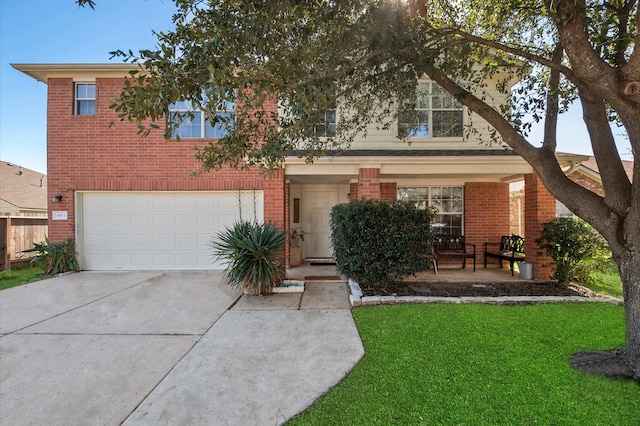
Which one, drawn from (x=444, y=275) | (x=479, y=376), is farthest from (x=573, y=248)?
(x=479, y=376)

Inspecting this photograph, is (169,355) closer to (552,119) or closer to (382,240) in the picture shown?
(382,240)

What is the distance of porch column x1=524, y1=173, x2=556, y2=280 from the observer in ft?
25.8

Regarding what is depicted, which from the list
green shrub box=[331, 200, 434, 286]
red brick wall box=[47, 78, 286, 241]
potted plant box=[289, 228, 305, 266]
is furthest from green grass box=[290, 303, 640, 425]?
red brick wall box=[47, 78, 286, 241]

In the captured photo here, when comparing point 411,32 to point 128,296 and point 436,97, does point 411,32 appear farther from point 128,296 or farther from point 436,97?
point 128,296

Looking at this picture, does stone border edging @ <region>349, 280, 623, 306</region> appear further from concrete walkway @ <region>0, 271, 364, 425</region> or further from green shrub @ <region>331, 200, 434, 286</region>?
green shrub @ <region>331, 200, 434, 286</region>

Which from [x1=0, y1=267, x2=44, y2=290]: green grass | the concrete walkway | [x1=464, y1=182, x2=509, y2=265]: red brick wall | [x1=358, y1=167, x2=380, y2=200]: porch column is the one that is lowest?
the concrete walkway

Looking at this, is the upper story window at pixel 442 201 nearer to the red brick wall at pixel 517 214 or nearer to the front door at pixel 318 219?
the front door at pixel 318 219

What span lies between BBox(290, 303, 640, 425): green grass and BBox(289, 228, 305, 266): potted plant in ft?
16.4

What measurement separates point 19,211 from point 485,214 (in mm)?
21369

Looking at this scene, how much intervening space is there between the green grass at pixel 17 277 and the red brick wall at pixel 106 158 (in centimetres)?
122

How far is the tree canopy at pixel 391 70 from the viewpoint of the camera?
3084 millimetres

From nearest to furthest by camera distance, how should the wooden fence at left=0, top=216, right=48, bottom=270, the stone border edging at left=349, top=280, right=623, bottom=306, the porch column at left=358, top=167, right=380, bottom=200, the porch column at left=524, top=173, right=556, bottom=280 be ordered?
the stone border edging at left=349, top=280, right=623, bottom=306 → the porch column at left=524, top=173, right=556, bottom=280 → the porch column at left=358, top=167, right=380, bottom=200 → the wooden fence at left=0, top=216, right=48, bottom=270

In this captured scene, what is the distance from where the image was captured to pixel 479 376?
3.36 metres

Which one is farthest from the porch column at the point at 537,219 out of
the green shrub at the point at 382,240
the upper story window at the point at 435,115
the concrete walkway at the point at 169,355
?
the concrete walkway at the point at 169,355
